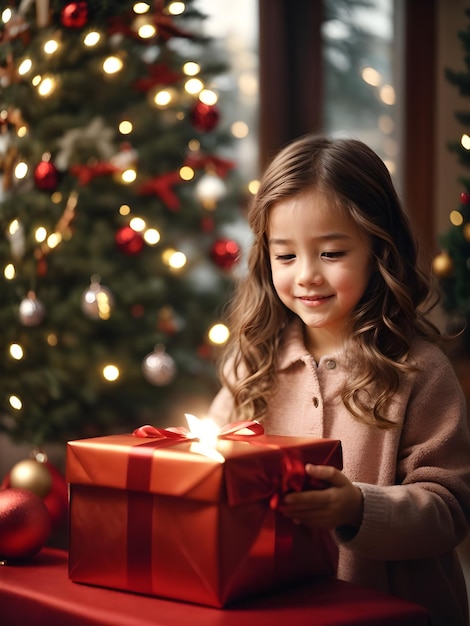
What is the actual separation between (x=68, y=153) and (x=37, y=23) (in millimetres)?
399

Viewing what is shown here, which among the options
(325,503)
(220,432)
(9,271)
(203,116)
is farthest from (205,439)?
(203,116)

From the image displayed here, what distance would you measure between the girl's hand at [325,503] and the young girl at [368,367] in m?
0.13

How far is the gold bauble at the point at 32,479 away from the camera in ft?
7.55

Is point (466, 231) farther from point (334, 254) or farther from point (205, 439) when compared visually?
point (205, 439)

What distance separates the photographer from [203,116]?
2.88 meters

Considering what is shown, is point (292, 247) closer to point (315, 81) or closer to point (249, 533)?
point (249, 533)

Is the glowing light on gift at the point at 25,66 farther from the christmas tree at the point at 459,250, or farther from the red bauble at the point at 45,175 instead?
the christmas tree at the point at 459,250

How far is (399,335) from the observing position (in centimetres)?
150

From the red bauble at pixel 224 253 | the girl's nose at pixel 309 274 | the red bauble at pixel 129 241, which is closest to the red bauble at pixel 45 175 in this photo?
the red bauble at pixel 129 241

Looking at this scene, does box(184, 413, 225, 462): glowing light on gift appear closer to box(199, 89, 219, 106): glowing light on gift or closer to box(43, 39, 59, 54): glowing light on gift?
box(43, 39, 59, 54): glowing light on gift

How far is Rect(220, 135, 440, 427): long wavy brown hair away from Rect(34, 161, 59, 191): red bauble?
3.93 ft

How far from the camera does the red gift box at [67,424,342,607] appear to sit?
1.10 m

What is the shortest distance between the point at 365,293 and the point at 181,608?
0.68 metres

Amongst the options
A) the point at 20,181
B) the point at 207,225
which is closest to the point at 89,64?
the point at 20,181
